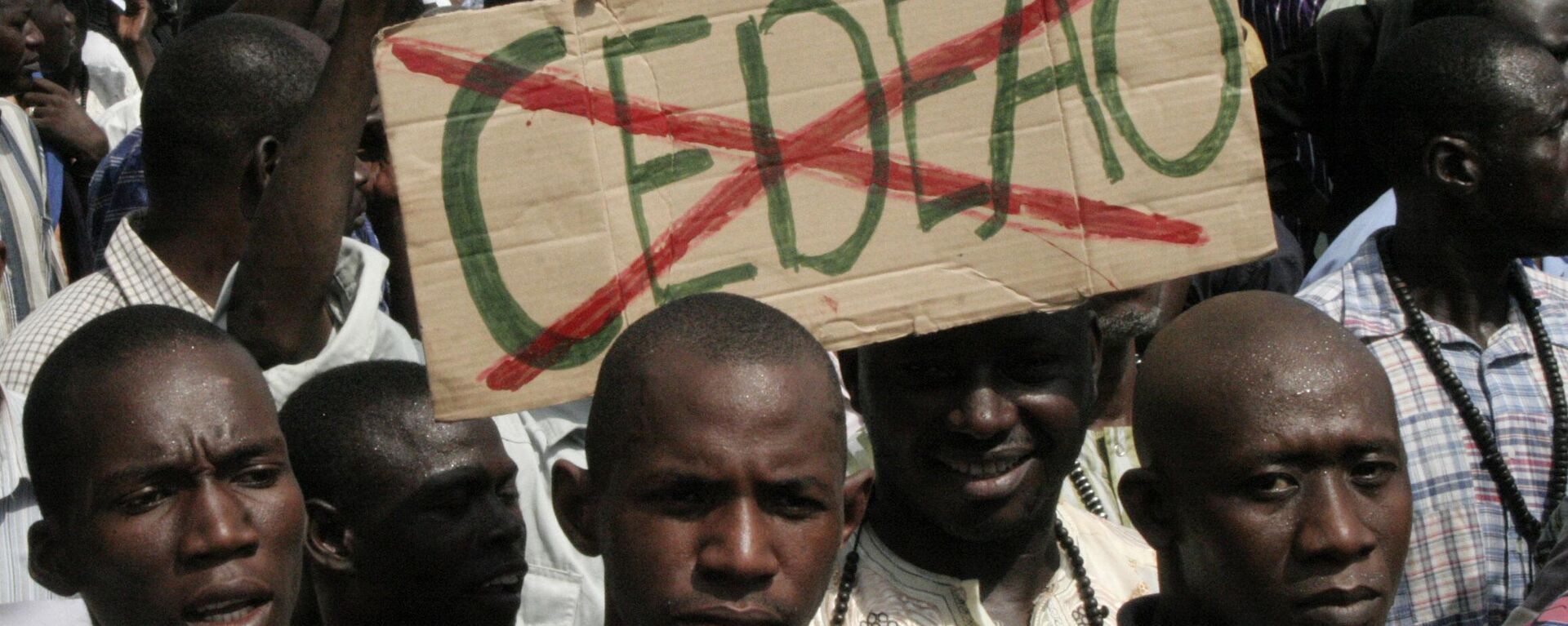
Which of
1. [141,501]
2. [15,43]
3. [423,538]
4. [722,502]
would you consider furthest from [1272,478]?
[15,43]

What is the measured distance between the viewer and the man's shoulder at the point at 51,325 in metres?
3.58

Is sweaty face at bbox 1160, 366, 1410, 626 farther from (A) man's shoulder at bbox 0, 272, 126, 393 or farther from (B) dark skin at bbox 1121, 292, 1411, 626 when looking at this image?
(A) man's shoulder at bbox 0, 272, 126, 393

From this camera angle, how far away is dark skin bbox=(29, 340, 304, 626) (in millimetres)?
2834

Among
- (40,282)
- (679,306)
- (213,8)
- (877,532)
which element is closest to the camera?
(679,306)

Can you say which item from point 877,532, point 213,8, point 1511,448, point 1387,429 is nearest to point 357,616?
point 877,532

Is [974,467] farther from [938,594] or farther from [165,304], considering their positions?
[165,304]

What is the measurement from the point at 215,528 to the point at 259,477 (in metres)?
0.14

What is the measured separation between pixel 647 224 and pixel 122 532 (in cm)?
84

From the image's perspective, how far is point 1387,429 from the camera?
2.98 meters

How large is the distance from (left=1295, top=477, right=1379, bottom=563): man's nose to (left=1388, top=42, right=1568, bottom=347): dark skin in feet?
4.34

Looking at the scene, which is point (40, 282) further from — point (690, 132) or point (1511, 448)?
point (1511, 448)

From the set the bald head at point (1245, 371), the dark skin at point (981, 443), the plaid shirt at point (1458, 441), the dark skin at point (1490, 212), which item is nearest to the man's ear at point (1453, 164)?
the dark skin at point (1490, 212)

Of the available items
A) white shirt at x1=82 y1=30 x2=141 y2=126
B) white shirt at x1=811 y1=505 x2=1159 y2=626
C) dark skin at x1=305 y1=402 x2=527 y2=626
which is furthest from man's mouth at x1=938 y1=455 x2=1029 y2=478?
white shirt at x1=82 y1=30 x2=141 y2=126

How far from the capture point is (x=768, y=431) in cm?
259
